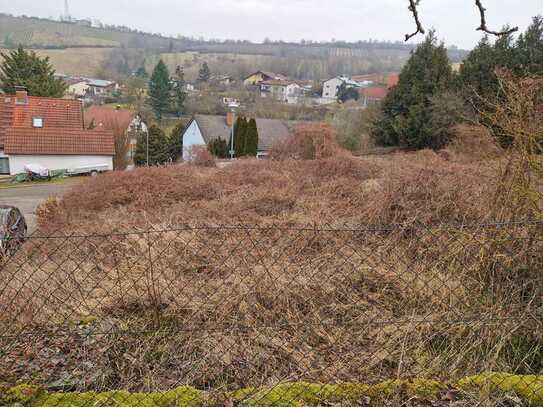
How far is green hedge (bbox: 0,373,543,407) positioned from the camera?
7.68 ft

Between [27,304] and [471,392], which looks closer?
[471,392]

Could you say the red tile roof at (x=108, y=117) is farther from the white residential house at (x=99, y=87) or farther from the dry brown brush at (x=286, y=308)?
the white residential house at (x=99, y=87)

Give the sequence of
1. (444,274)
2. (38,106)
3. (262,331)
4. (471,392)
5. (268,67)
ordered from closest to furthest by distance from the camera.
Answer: (471,392) → (262,331) → (444,274) → (38,106) → (268,67)

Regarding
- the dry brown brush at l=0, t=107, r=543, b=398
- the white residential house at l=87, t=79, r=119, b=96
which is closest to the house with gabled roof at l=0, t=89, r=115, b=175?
the dry brown brush at l=0, t=107, r=543, b=398

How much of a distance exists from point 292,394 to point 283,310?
52.0 inches

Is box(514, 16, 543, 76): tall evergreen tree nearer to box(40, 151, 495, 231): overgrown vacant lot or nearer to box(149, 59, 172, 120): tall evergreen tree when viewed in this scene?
box(40, 151, 495, 231): overgrown vacant lot

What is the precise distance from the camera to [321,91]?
70188mm

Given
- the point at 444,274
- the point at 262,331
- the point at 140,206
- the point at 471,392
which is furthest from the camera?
the point at 140,206

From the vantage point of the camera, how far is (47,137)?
73.0 ft

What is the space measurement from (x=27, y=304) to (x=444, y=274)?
393cm

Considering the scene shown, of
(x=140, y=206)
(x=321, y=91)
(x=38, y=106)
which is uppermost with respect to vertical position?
(x=321, y=91)

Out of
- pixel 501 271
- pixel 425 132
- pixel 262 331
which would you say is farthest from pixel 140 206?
pixel 425 132

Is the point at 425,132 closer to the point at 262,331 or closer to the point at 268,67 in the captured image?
the point at 262,331

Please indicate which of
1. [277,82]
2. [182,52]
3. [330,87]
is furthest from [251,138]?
[182,52]
